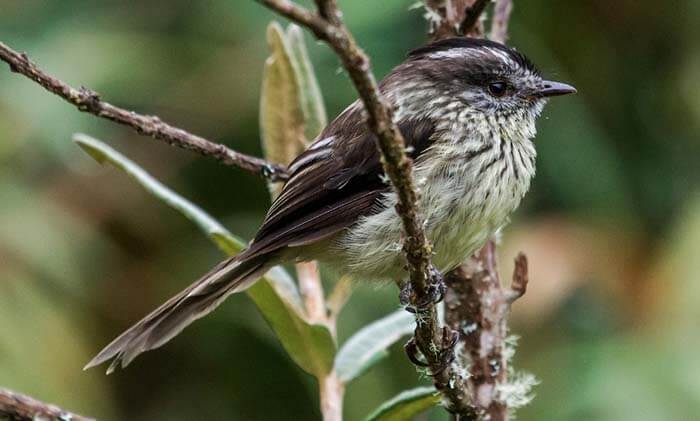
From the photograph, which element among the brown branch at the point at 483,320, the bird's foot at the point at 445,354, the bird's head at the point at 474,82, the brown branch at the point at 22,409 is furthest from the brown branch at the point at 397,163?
the bird's head at the point at 474,82

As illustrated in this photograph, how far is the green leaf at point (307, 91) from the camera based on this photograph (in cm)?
269

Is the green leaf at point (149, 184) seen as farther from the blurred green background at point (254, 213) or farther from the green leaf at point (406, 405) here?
the blurred green background at point (254, 213)

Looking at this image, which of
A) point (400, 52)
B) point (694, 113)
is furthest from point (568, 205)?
point (400, 52)

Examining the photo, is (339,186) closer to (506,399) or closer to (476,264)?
(476,264)

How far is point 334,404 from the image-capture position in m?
2.25

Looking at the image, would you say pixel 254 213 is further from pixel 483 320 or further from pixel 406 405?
pixel 406 405

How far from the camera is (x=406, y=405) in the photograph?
7.02 ft

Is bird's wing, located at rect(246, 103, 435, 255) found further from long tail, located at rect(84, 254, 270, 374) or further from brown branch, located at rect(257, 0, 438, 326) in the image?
brown branch, located at rect(257, 0, 438, 326)

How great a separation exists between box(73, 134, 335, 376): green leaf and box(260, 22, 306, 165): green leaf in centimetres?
34

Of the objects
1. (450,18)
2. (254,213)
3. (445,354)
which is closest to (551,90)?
(450,18)

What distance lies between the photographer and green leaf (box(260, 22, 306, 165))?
8.52ft

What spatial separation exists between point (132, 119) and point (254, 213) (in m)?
2.17

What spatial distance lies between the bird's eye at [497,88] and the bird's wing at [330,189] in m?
0.33

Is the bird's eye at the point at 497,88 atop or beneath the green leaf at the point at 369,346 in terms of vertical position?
atop
